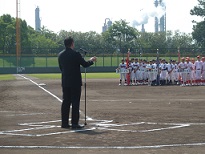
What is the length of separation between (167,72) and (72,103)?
22946 millimetres

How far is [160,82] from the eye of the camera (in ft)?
109

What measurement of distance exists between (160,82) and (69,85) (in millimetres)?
22624

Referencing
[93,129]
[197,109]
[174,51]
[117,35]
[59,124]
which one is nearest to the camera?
[93,129]

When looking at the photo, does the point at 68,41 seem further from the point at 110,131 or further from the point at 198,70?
the point at 198,70

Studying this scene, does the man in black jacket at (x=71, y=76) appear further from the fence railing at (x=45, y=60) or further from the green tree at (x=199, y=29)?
the green tree at (x=199, y=29)

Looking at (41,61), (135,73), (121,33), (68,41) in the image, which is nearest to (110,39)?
(121,33)

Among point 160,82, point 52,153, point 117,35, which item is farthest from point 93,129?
point 117,35

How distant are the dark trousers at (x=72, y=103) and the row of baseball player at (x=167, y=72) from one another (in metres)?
21.3

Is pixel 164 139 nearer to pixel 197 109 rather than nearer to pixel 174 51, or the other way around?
pixel 197 109

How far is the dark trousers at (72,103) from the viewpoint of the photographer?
36.3 feet

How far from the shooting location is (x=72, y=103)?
11234 millimetres

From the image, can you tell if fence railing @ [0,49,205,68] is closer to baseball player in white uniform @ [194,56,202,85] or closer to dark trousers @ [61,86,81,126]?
baseball player in white uniform @ [194,56,202,85]

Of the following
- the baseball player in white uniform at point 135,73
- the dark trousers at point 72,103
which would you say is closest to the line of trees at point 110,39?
the baseball player in white uniform at point 135,73

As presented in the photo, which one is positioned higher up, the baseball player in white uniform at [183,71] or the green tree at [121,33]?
the green tree at [121,33]
